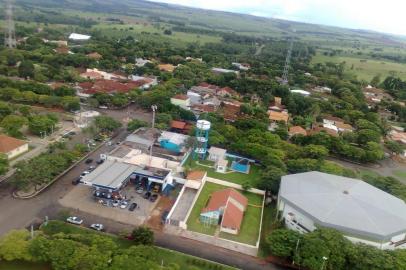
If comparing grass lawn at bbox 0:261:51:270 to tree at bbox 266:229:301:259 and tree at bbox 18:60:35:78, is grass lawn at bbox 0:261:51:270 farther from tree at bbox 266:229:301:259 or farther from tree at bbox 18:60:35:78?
tree at bbox 18:60:35:78

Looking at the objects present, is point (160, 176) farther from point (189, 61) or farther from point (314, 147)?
point (189, 61)

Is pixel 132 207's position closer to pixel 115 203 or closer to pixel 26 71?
pixel 115 203

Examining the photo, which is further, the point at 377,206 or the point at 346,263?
the point at 377,206

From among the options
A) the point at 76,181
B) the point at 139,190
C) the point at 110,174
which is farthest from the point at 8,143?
the point at 139,190

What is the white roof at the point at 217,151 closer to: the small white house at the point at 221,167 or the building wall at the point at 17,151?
the small white house at the point at 221,167

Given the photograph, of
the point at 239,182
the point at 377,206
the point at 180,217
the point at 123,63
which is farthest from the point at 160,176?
the point at 123,63

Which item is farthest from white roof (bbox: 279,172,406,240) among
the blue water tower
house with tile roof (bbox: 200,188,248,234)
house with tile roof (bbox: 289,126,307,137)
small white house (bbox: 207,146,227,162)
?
house with tile roof (bbox: 289,126,307,137)
